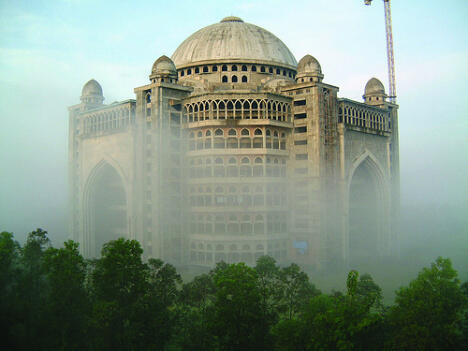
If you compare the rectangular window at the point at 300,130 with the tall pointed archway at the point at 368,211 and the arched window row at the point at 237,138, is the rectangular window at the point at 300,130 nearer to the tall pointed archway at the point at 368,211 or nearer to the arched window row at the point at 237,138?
the arched window row at the point at 237,138

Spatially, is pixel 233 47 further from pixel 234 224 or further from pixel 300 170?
pixel 234 224

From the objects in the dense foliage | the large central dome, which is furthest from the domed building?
the dense foliage

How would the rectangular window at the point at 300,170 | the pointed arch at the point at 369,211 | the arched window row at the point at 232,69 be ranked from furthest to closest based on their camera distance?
the pointed arch at the point at 369,211 < the arched window row at the point at 232,69 < the rectangular window at the point at 300,170

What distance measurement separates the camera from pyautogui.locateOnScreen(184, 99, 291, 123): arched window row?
147 ft

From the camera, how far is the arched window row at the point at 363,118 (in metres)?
49.3

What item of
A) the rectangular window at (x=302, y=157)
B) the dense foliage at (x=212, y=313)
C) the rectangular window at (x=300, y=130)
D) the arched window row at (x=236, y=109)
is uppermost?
the arched window row at (x=236, y=109)

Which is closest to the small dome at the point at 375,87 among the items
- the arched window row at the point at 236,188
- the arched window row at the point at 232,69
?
the arched window row at the point at 232,69

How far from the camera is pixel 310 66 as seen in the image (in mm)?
48344

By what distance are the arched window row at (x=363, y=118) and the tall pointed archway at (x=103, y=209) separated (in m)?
29.0

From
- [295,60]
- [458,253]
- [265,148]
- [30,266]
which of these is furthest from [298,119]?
[30,266]

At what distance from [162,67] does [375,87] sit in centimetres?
2925

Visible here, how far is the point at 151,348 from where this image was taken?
21.2 m

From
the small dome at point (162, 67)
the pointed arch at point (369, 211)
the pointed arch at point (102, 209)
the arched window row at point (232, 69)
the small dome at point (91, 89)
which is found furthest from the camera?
the small dome at point (91, 89)

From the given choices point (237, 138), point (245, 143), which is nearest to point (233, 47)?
point (237, 138)
